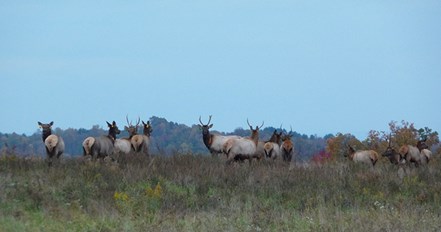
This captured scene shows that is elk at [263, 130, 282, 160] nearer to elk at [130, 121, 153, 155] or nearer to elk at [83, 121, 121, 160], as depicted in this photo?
elk at [130, 121, 153, 155]

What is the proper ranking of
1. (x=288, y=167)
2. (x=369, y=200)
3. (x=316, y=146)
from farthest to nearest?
(x=316, y=146), (x=288, y=167), (x=369, y=200)

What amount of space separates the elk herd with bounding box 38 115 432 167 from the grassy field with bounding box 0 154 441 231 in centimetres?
252

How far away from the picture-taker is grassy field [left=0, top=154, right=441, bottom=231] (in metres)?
12.1

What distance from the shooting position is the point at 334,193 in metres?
16.9

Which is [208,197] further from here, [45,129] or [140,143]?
[140,143]

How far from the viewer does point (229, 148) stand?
2481 centimetres

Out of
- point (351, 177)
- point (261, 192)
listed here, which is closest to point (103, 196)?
point (261, 192)

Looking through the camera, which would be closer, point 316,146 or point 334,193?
point 334,193

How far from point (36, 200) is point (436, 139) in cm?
4817

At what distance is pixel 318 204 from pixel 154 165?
5651 millimetres

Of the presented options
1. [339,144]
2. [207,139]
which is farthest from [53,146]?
[339,144]

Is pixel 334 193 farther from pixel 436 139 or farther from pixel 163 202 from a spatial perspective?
pixel 436 139

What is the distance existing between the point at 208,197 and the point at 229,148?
345 inches

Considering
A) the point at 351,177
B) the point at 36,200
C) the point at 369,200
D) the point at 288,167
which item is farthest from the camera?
the point at 288,167
